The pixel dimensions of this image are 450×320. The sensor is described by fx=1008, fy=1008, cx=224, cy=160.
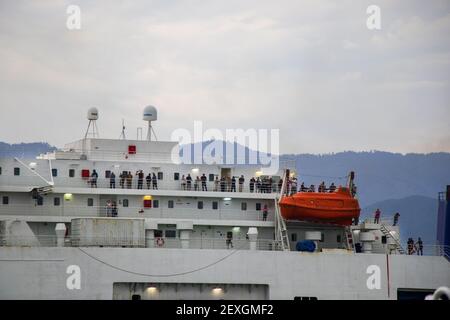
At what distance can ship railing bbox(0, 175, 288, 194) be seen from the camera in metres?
43.1

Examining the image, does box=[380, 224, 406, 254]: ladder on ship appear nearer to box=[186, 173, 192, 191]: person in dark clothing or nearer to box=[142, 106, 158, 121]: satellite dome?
box=[186, 173, 192, 191]: person in dark clothing

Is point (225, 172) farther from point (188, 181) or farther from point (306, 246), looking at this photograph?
point (306, 246)

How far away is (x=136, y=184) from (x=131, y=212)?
1253 millimetres

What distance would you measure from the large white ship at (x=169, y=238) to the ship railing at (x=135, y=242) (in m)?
0.05

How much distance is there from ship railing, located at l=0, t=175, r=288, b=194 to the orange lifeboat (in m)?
1.81

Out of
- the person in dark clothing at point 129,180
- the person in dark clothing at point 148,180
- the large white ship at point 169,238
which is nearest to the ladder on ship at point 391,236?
the large white ship at point 169,238

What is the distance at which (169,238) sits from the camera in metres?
43.7

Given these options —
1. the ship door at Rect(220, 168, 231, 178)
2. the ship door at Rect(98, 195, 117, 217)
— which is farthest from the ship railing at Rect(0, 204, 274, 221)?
the ship door at Rect(220, 168, 231, 178)

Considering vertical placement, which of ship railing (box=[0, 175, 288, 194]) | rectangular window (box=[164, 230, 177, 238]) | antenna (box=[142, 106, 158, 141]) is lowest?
rectangular window (box=[164, 230, 177, 238])

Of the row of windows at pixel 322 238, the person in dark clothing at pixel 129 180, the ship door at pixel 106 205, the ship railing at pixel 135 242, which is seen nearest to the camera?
the ship railing at pixel 135 242

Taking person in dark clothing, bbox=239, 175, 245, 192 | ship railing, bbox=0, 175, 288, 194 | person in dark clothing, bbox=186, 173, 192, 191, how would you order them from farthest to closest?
1. person in dark clothing, bbox=239, 175, 245, 192
2. person in dark clothing, bbox=186, 173, 192, 191
3. ship railing, bbox=0, 175, 288, 194

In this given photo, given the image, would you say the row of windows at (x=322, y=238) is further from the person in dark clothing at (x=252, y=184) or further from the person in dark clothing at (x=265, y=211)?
the person in dark clothing at (x=252, y=184)

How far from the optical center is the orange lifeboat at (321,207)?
43219mm
